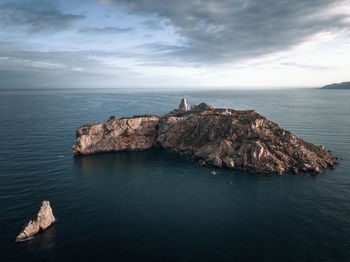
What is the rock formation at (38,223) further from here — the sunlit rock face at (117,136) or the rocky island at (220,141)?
the rocky island at (220,141)

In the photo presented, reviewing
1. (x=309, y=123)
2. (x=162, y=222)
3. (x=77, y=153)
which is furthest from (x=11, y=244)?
(x=309, y=123)

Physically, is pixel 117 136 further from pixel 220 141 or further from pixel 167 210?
pixel 167 210

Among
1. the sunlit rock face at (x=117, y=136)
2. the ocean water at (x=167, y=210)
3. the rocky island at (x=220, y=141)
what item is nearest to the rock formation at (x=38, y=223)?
the ocean water at (x=167, y=210)

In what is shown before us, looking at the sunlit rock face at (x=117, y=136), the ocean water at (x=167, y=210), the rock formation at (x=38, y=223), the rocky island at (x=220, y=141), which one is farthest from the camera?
the sunlit rock face at (x=117, y=136)

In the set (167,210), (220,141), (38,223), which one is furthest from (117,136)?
(38,223)

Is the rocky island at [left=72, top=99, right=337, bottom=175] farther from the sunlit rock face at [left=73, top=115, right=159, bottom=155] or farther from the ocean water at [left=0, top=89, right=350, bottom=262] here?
the ocean water at [left=0, top=89, right=350, bottom=262]

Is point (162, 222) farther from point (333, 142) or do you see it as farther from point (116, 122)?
point (333, 142)
